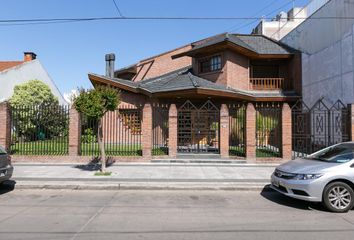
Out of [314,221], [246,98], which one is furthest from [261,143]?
[314,221]

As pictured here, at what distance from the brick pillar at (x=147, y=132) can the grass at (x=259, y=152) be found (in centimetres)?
420

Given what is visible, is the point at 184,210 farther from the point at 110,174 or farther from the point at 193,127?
the point at 193,127

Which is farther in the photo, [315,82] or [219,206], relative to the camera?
[315,82]

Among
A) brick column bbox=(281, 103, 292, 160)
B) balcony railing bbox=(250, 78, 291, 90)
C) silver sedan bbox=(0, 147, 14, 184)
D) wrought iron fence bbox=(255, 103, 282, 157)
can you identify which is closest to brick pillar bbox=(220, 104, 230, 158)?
wrought iron fence bbox=(255, 103, 282, 157)

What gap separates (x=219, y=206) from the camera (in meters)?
8.41

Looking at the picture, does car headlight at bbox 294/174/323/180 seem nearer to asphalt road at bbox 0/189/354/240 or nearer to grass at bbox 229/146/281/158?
asphalt road at bbox 0/189/354/240

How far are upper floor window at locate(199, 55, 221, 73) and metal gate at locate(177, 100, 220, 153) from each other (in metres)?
7.72

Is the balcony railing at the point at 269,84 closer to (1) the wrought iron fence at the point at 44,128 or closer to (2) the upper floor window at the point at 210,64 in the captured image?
(2) the upper floor window at the point at 210,64

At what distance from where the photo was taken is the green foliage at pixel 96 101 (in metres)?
12.1

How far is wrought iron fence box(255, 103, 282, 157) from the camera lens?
17.7 metres

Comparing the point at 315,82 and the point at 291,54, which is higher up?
the point at 291,54

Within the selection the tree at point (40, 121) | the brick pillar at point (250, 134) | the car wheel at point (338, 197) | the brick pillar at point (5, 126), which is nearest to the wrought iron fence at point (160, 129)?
the brick pillar at point (250, 134)

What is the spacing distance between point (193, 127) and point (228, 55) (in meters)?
8.41

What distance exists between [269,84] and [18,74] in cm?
2286
